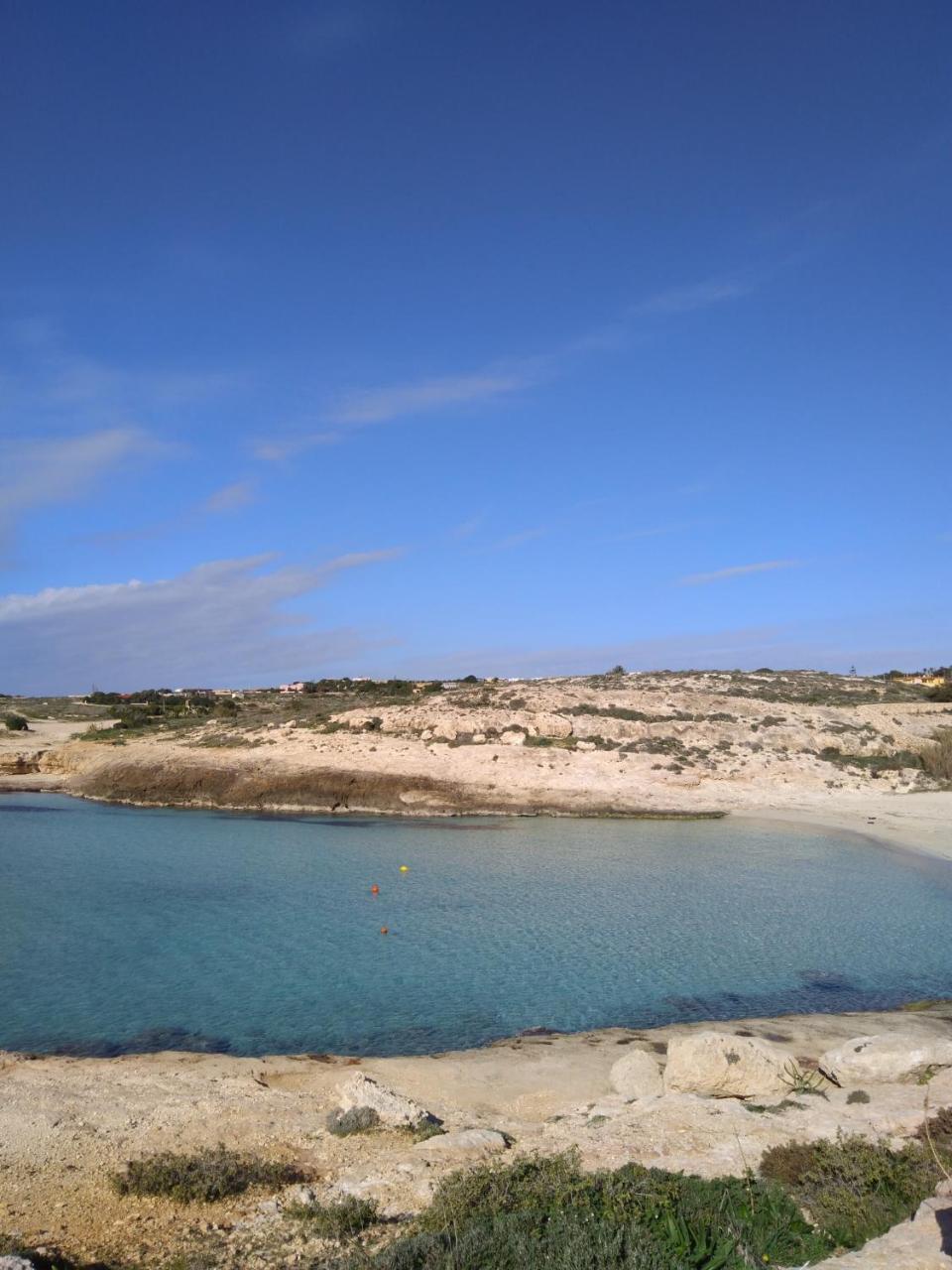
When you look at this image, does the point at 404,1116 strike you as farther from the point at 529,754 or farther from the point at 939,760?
the point at 939,760

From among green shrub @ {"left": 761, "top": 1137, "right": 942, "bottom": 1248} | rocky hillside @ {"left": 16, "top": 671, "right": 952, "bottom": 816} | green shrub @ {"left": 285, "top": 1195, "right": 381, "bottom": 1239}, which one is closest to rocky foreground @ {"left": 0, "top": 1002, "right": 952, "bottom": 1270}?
green shrub @ {"left": 285, "top": 1195, "right": 381, "bottom": 1239}

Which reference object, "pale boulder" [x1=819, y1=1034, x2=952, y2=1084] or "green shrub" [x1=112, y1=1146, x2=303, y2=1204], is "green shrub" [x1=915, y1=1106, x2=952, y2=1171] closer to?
"pale boulder" [x1=819, y1=1034, x2=952, y2=1084]

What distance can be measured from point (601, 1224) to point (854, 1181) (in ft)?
8.15

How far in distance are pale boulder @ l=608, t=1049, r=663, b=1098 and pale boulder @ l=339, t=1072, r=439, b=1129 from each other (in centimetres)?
262

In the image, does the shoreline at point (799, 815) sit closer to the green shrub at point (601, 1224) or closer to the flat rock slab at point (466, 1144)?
the flat rock slab at point (466, 1144)

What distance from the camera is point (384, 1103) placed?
388 inches

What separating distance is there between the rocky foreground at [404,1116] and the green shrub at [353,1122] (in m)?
0.06

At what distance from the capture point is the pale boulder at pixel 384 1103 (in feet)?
31.8

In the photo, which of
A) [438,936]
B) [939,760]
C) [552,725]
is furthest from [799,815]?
[438,936]

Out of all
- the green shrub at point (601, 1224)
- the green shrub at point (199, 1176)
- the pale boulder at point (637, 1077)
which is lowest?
the pale boulder at point (637, 1077)

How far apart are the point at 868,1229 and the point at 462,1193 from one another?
130 inches

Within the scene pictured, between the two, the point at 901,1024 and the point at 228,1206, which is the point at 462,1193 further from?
the point at 901,1024

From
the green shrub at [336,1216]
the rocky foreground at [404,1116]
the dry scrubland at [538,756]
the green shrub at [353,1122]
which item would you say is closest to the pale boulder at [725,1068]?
the rocky foreground at [404,1116]

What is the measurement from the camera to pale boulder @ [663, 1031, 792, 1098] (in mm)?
10469
